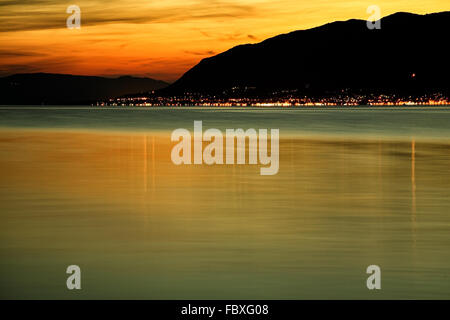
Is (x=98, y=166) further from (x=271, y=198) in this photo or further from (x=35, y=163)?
(x=271, y=198)

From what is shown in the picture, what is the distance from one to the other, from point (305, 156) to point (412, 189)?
13.1 meters

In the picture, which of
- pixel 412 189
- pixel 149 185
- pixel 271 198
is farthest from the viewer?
pixel 149 185

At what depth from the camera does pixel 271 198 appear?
58.9 feet

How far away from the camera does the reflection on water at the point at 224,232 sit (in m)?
9.59

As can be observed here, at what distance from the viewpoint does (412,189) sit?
19.5 m

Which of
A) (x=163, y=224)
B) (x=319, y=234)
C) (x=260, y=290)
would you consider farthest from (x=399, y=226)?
(x=260, y=290)

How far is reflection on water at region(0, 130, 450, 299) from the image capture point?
9594mm

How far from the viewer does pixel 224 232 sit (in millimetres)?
13305

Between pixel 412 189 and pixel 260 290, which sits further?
pixel 412 189

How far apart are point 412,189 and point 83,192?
871 centimetres
